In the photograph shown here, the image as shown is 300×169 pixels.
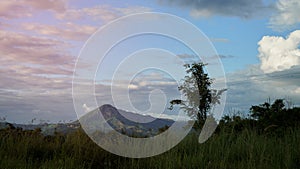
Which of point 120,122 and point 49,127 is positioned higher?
point 120,122

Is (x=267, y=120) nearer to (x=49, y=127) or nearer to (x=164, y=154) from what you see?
(x=164, y=154)

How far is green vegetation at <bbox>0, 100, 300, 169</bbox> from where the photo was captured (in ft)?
23.3

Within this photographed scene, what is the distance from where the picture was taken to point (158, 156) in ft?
25.8

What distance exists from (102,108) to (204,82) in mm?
5259

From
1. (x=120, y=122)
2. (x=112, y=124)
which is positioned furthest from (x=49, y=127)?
(x=120, y=122)

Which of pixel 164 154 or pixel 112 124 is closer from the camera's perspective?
pixel 164 154

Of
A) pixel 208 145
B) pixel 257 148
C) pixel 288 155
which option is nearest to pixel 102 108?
pixel 208 145

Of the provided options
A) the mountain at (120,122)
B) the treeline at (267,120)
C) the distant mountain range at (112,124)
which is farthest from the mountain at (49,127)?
the treeline at (267,120)

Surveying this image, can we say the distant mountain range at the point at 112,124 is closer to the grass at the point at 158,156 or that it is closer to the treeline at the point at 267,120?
the grass at the point at 158,156

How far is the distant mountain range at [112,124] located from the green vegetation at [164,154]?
1.17 feet

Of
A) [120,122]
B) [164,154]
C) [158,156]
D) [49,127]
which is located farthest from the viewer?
[49,127]

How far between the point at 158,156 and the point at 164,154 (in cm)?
17

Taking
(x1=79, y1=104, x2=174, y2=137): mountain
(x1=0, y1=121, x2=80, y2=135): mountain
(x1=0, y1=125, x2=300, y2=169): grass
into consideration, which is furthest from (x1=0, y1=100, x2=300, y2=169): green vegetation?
A: (x1=79, y1=104, x2=174, y2=137): mountain

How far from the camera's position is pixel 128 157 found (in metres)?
8.03
